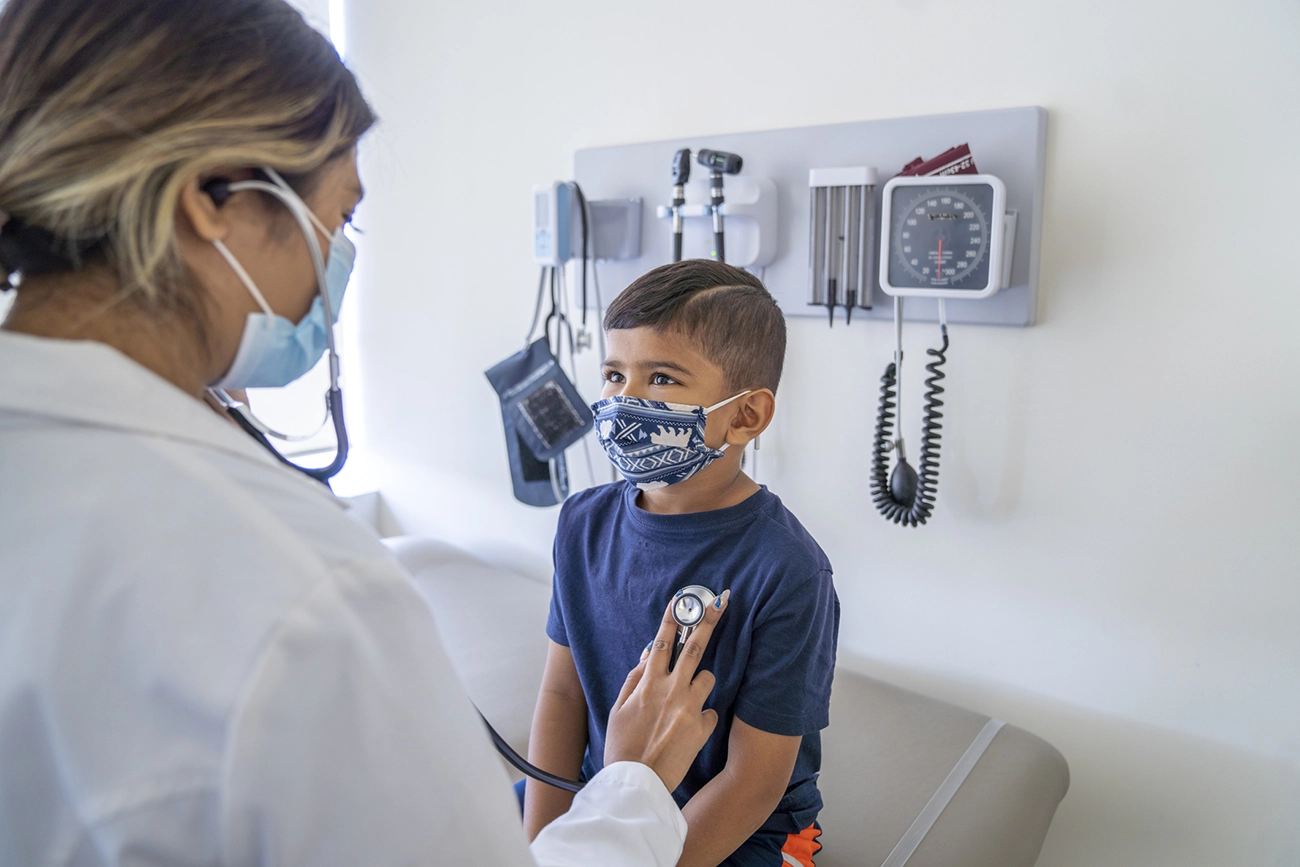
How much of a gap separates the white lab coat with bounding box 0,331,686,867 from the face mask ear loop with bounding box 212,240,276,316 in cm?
13

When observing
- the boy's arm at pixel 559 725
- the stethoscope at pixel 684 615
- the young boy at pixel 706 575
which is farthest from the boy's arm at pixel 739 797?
the boy's arm at pixel 559 725

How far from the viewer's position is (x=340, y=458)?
1.01 metres

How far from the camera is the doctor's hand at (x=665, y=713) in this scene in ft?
3.07

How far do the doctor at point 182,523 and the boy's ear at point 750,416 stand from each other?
24.7 inches

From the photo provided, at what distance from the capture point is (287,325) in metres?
0.73

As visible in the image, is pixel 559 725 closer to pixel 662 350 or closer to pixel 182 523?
pixel 662 350

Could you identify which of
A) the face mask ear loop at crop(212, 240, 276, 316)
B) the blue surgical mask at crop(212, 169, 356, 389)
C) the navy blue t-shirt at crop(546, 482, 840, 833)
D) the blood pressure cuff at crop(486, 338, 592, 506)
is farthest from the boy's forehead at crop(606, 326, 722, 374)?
the blood pressure cuff at crop(486, 338, 592, 506)

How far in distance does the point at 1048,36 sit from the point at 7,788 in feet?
5.08

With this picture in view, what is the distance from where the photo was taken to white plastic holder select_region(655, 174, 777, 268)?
64.9 inches

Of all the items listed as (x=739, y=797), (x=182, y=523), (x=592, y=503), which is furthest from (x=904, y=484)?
(x=182, y=523)

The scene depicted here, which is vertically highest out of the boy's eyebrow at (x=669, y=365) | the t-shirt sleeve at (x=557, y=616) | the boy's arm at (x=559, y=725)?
the boy's eyebrow at (x=669, y=365)

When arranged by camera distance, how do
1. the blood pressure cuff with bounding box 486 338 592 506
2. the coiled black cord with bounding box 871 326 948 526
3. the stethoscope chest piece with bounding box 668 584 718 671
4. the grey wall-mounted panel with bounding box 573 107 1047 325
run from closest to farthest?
the stethoscope chest piece with bounding box 668 584 718 671
the grey wall-mounted panel with bounding box 573 107 1047 325
the coiled black cord with bounding box 871 326 948 526
the blood pressure cuff with bounding box 486 338 592 506

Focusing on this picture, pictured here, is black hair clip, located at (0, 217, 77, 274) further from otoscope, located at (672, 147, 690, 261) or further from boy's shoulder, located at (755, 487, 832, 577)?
otoscope, located at (672, 147, 690, 261)

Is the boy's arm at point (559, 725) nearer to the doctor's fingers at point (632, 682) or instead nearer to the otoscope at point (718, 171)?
the doctor's fingers at point (632, 682)
